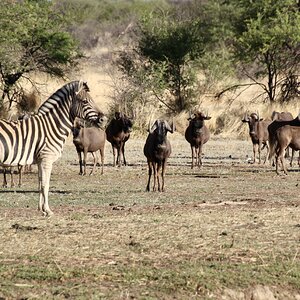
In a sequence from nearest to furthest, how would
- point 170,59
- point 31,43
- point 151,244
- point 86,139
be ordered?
point 151,244, point 86,139, point 31,43, point 170,59

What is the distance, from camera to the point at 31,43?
3659cm

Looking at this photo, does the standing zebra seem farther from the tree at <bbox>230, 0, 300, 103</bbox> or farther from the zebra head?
the tree at <bbox>230, 0, 300, 103</bbox>

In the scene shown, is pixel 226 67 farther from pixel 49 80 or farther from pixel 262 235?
pixel 262 235

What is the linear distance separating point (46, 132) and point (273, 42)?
2667 cm

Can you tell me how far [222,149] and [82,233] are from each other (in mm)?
20095

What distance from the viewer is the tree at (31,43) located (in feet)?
109

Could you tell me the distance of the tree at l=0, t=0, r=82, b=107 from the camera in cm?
3338

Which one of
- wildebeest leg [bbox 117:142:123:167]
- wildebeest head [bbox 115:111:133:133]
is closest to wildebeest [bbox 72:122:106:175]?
wildebeest leg [bbox 117:142:123:167]

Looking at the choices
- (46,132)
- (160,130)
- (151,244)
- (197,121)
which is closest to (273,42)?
(197,121)

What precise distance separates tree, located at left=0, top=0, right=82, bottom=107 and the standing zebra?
19085 mm

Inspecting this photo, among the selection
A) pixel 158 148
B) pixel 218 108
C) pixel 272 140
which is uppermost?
pixel 218 108

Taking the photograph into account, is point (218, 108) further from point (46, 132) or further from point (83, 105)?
point (46, 132)

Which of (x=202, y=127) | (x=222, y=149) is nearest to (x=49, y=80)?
(x=222, y=149)

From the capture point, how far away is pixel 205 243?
10375 mm
